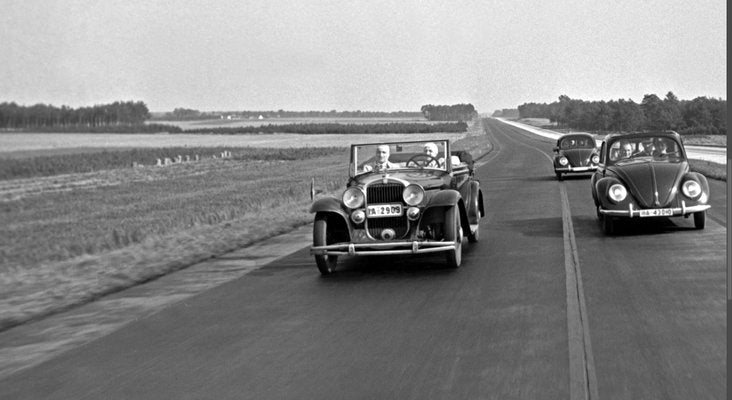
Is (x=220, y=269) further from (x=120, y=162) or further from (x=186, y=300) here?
(x=120, y=162)

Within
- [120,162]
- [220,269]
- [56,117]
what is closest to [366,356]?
[220,269]

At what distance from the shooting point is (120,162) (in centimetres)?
5931

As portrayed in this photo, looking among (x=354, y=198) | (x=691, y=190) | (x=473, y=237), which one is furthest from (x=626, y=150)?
(x=354, y=198)

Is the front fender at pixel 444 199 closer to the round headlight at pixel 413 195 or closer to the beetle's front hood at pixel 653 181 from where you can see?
the round headlight at pixel 413 195

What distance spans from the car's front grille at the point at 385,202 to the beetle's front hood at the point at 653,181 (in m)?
4.31

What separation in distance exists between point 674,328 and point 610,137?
28.0 feet

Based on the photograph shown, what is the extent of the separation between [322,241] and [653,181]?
5624 mm

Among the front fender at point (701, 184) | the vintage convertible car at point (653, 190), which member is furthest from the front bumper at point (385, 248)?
the front fender at point (701, 184)

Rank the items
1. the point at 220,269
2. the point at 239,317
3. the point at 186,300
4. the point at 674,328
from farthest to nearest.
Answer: the point at 220,269 < the point at 186,300 < the point at 239,317 < the point at 674,328

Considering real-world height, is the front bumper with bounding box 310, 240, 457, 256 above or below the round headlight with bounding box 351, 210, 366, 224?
below

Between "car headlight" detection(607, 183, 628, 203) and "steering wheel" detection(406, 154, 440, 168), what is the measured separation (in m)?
2.84

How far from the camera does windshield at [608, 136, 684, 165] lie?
45.8 ft

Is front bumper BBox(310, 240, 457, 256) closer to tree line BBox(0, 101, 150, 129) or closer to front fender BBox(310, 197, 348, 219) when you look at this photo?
front fender BBox(310, 197, 348, 219)

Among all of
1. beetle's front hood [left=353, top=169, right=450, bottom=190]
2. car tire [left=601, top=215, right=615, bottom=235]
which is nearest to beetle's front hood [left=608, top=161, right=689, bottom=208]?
car tire [left=601, top=215, right=615, bottom=235]
